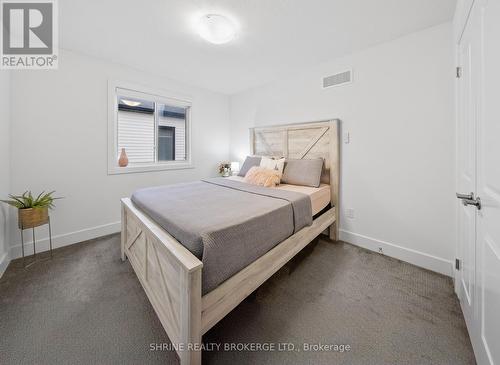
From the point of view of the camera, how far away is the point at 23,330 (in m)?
1.32

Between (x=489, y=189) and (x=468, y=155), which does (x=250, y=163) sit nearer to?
(x=468, y=155)

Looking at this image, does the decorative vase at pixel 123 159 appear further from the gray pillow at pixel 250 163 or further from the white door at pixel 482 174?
the white door at pixel 482 174

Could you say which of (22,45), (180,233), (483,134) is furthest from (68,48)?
(483,134)

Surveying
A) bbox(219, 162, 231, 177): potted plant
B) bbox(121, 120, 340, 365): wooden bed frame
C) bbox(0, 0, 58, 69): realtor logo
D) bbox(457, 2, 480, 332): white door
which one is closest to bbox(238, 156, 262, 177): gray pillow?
bbox(219, 162, 231, 177): potted plant

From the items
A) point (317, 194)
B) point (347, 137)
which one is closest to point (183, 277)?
point (317, 194)

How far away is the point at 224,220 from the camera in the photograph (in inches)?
52.4

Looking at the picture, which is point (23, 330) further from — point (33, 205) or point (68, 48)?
point (68, 48)

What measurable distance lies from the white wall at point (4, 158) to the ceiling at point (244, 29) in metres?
0.79

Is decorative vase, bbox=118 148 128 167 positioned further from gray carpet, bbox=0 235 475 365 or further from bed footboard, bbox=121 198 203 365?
bed footboard, bbox=121 198 203 365

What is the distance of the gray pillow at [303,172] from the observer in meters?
2.65

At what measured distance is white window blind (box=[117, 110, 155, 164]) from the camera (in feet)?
10.8

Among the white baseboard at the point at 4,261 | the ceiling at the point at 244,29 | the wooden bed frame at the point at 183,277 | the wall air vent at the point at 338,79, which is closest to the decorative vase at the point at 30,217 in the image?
the white baseboard at the point at 4,261

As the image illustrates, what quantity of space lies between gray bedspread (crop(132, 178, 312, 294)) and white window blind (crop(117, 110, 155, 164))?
1512 millimetres

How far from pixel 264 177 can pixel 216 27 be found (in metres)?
1.69
